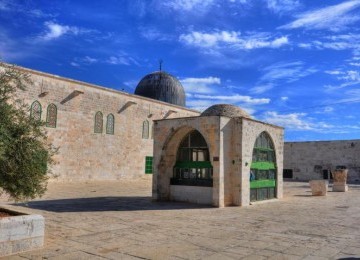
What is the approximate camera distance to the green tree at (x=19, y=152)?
19.1 feet

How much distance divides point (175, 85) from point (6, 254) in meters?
26.5

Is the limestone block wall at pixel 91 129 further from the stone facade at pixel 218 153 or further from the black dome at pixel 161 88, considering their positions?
the stone facade at pixel 218 153

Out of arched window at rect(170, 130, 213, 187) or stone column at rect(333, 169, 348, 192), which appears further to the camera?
stone column at rect(333, 169, 348, 192)

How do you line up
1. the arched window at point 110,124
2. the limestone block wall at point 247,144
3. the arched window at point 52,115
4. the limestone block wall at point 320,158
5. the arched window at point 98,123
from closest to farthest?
the limestone block wall at point 247,144, the arched window at point 52,115, the arched window at point 98,123, the arched window at point 110,124, the limestone block wall at point 320,158

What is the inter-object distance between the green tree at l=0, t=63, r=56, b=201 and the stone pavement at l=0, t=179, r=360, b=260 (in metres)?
1.05

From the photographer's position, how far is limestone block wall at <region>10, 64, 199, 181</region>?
65.1 feet

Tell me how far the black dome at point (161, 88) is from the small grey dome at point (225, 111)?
16.6 m

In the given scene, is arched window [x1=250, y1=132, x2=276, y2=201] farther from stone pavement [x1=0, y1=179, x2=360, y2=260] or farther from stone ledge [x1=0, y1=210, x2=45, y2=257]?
stone ledge [x1=0, y1=210, x2=45, y2=257]

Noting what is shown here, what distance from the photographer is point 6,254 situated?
201 inches

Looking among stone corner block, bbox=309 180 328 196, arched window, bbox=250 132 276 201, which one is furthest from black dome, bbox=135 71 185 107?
arched window, bbox=250 132 276 201

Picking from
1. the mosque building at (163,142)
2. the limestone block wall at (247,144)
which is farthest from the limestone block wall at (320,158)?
the limestone block wall at (247,144)

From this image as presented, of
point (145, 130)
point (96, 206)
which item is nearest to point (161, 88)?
point (145, 130)

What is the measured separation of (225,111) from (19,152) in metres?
8.27

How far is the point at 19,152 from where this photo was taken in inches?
233
